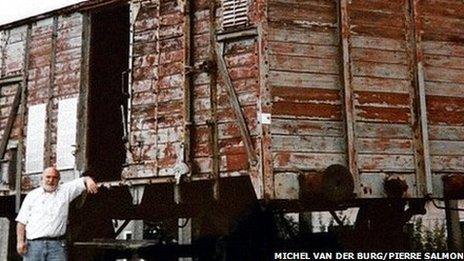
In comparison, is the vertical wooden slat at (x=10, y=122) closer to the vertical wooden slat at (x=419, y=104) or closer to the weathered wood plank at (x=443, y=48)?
the vertical wooden slat at (x=419, y=104)

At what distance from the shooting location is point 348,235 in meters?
8.95

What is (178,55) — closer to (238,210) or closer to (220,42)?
(220,42)

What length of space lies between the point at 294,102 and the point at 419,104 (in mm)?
1806

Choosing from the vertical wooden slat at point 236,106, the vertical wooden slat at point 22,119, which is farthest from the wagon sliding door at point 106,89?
the vertical wooden slat at point 236,106

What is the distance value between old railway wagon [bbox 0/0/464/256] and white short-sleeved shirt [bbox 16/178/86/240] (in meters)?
1.68

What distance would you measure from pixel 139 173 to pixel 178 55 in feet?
5.98

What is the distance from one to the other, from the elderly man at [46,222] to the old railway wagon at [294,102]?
1709mm

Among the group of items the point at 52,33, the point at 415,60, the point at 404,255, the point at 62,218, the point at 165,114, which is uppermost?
the point at 52,33

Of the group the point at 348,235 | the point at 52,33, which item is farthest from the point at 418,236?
the point at 52,33

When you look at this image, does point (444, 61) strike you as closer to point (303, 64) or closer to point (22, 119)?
point (303, 64)

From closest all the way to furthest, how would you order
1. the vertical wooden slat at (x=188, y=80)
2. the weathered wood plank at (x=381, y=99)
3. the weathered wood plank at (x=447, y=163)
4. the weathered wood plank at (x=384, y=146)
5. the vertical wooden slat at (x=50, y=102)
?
the weathered wood plank at (x=384, y=146) → the weathered wood plank at (x=381, y=99) → the weathered wood plank at (x=447, y=163) → the vertical wooden slat at (x=188, y=80) → the vertical wooden slat at (x=50, y=102)

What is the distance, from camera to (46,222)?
22.0 feet

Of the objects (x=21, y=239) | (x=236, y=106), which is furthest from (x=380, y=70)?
(x=21, y=239)

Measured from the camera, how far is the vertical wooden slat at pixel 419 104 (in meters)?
7.61
